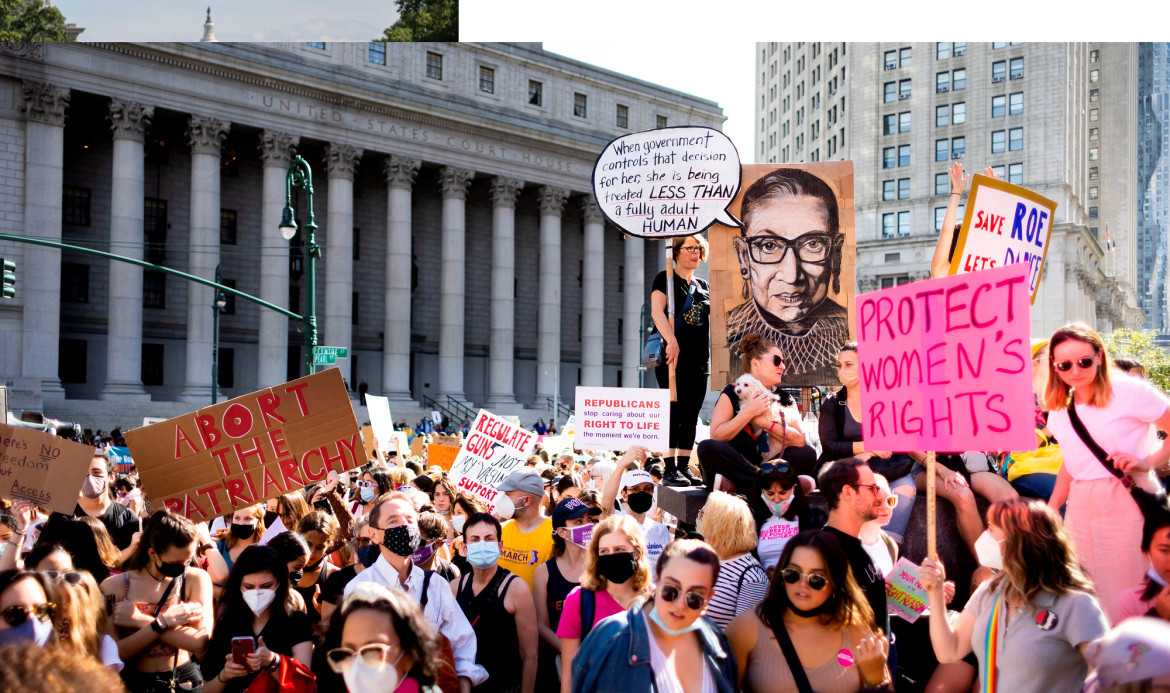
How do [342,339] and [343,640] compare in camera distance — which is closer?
[343,640]

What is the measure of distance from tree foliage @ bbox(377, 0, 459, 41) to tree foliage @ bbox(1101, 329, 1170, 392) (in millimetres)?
40178

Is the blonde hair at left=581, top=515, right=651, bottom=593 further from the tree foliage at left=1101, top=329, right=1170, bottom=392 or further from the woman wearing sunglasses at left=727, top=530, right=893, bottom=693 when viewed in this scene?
the tree foliage at left=1101, top=329, right=1170, bottom=392

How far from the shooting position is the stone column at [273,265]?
41.2 metres

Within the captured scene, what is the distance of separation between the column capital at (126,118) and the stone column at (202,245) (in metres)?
2.09

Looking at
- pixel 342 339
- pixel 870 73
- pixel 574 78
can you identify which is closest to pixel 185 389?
pixel 342 339

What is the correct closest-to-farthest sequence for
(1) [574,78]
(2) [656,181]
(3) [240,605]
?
(3) [240,605] → (2) [656,181] → (1) [574,78]

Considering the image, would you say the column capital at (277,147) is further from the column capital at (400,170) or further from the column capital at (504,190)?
the column capital at (504,190)

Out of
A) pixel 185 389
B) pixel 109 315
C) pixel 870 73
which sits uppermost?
pixel 870 73

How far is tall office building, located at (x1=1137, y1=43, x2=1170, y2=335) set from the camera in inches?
4665

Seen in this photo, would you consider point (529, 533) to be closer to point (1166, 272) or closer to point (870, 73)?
point (870, 73)

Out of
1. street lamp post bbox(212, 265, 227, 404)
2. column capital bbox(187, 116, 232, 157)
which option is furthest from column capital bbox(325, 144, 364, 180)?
street lamp post bbox(212, 265, 227, 404)

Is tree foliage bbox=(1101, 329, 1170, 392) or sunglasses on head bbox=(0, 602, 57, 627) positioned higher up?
tree foliage bbox=(1101, 329, 1170, 392)

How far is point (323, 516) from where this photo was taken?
6.83 meters

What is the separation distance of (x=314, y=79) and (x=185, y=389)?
46.4ft
